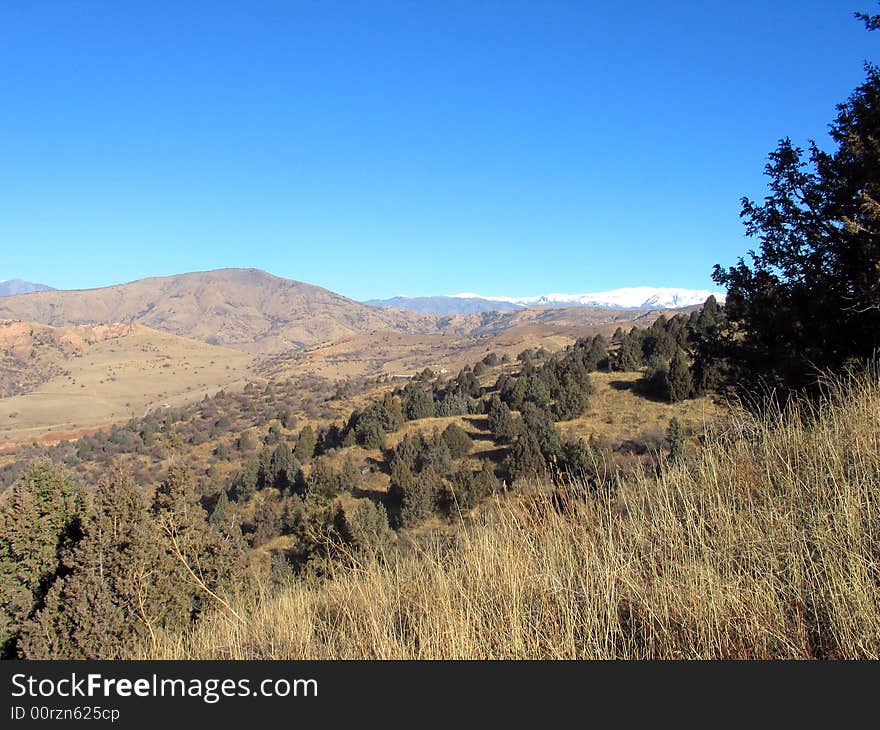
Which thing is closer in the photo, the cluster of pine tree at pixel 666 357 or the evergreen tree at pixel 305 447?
the cluster of pine tree at pixel 666 357

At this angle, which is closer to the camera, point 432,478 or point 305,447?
point 432,478

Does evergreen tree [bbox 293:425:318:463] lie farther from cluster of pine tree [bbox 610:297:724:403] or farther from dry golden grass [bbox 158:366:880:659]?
dry golden grass [bbox 158:366:880:659]

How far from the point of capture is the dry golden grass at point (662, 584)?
217 centimetres

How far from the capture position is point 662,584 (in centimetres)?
246

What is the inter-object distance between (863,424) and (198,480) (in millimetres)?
37442

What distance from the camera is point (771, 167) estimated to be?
28.7 ft

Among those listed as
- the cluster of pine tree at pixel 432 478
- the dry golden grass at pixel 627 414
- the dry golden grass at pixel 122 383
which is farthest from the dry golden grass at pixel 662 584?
the dry golden grass at pixel 122 383

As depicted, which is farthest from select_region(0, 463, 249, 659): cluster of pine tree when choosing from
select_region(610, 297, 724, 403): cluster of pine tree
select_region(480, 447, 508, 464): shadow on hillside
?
select_region(610, 297, 724, 403): cluster of pine tree

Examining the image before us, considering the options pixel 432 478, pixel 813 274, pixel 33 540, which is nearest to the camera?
pixel 813 274

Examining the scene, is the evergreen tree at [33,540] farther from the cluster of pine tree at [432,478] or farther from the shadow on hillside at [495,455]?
the shadow on hillside at [495,455]

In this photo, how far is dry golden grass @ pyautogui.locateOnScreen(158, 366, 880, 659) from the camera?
2.17 meters

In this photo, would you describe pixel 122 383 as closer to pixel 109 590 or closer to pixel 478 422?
pixel 478 422

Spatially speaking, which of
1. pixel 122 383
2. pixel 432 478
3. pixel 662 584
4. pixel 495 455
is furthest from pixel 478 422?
pixel 122 383

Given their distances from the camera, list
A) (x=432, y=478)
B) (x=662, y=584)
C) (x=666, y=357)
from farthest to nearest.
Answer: (x=666, y=357) → (x=432, y=478) → (x=662, y=584)
